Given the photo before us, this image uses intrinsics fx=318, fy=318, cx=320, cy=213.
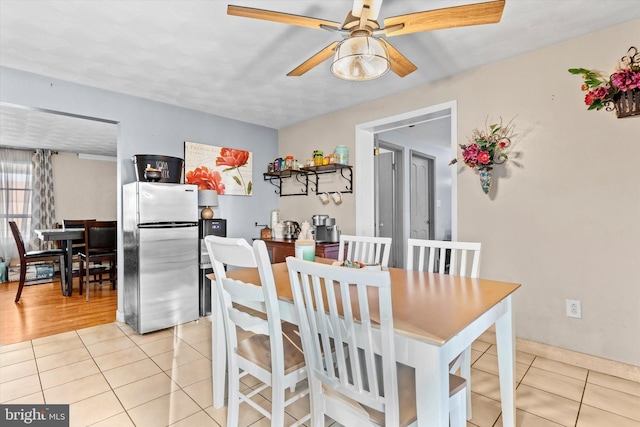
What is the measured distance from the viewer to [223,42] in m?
2.28

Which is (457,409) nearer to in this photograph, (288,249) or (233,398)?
(233,398)

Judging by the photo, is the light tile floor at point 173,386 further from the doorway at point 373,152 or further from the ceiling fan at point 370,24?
the ceiling fan at point 370,24

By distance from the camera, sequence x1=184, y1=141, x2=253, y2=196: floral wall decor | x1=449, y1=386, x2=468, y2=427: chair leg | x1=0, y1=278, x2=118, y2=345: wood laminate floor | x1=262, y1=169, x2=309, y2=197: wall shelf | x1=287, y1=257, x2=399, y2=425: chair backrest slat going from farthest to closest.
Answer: x1=262, y1=169, x2=309, y2=197: wall shelf, x1=184, y1=141, x2=253, y2=196: floral wall decor, x1=0, y1=278, x2=118, y2=345: wood laminate floor, x1=449, y1=386, x2=468, y2=427: chair leg, x1=287, y1=257, x2=399, y2=425: chair backrest slat

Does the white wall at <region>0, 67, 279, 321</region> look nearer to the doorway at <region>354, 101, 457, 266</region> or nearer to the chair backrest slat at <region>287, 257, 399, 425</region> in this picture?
the doorway at <region>354, 101, 457, 266</region>

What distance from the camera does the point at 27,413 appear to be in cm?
182

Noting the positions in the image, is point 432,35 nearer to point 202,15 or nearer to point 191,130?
point 202,15

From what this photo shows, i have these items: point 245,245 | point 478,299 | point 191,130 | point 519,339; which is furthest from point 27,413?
point 519,339

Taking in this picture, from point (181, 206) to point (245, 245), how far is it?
216cm

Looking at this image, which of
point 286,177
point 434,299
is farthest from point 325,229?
point 434,299

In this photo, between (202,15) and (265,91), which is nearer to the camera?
(202,15)

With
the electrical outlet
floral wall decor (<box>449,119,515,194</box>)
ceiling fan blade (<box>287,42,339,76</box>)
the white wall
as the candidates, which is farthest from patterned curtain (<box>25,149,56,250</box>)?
the electrical outlet

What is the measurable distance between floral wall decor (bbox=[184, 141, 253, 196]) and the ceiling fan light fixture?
2.53 m

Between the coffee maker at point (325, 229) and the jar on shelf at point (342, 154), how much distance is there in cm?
68

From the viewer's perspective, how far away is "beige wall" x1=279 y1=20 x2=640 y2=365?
2.12 metres
